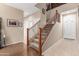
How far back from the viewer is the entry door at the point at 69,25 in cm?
176

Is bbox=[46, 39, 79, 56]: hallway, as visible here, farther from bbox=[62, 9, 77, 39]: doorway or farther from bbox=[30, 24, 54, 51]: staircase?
bbox=[30, 24, 54, 51]: staircase

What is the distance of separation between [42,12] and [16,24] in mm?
486

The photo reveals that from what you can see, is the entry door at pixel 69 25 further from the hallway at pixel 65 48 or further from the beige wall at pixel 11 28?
the beige wall at pixel 11 28

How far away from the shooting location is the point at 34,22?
1848mm

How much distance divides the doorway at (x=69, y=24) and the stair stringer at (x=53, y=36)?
86 millimetres

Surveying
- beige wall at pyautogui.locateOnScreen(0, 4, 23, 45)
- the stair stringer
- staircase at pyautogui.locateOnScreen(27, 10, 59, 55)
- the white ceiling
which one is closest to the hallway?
the stair stringer

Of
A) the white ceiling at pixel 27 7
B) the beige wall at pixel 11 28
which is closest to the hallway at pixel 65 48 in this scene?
the beige wall at pixel 11 28

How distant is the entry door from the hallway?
0.33ft

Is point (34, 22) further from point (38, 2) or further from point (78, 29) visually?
point (78, 29)

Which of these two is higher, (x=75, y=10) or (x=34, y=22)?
(x=75, y=10)

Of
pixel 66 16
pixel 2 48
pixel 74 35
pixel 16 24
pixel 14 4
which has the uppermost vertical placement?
pixel 14 4

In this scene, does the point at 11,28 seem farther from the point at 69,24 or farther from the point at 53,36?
the point at 69,24

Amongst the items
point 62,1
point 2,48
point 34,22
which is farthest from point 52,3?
point 2,48

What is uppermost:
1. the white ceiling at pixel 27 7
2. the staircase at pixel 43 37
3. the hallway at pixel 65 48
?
the white ceiling at pixel 27 7
